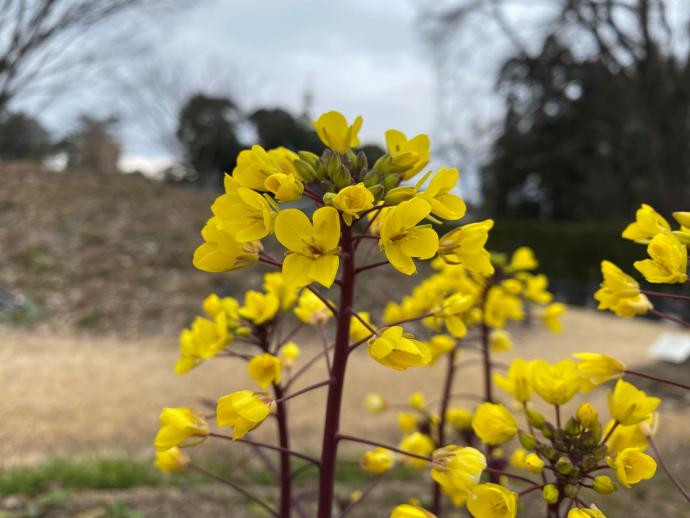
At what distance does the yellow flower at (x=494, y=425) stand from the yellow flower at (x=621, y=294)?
0.94ft

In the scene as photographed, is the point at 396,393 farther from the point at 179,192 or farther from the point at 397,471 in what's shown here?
the point at 179,192

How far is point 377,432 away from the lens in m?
2.97

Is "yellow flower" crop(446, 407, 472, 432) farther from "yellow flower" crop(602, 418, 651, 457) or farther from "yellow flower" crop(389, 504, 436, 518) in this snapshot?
"yellow flower" crop(389, 504, 436, 518)

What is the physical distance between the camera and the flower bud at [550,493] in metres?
0.67

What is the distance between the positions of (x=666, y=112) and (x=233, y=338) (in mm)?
9338

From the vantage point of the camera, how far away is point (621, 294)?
32.7 inches

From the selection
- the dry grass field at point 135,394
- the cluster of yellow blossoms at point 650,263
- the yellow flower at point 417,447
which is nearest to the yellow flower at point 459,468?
the cluster of yellow blossoms at point 650,263

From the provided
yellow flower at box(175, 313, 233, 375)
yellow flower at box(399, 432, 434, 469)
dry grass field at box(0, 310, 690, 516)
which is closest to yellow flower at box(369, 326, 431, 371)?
yellow flower at box(175, 313, 233, 375)

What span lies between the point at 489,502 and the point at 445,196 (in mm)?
409

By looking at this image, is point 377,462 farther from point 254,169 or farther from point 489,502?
point 254,169

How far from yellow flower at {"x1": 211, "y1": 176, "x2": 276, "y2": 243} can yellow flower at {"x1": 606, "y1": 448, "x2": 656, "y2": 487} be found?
1.77 ft

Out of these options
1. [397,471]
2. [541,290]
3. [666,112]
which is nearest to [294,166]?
[541,290]

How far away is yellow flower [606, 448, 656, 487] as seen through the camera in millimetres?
622

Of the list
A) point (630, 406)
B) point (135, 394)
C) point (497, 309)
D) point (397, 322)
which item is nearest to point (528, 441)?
point (630, 406)
